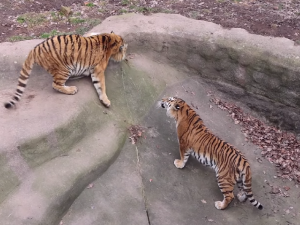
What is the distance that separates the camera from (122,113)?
599 cm

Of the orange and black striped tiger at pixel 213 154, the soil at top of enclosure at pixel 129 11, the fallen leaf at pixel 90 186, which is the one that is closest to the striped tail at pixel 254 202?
the orange and black striped tiger at pixel 213 154

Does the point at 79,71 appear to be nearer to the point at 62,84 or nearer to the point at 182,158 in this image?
the point at 62,84

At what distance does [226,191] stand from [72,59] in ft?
9.94

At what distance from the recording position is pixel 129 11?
8148 millimetres

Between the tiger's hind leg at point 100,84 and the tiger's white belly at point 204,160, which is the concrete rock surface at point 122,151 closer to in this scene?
the tiger's hind leg at point 100,84

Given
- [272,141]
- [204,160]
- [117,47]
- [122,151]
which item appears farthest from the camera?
[272,141]

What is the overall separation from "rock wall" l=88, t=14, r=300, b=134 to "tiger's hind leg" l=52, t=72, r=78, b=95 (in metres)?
1.87

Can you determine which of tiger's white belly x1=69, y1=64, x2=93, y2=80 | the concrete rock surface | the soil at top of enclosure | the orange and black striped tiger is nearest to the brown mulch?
the concrete rock surface

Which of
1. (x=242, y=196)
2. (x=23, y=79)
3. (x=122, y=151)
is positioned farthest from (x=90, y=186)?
(x=242, y=196)

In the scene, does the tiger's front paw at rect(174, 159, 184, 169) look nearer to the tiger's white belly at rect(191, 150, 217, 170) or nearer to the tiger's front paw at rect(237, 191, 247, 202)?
the tiger's white belly at rect(191, 150, 217, 170)

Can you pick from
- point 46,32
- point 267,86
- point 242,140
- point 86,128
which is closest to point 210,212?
point 242,140

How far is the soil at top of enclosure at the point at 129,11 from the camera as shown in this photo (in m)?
7.25

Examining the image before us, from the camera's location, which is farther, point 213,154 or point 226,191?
point 213,154

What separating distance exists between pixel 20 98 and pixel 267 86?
14.4ft
